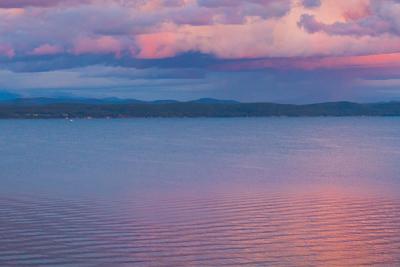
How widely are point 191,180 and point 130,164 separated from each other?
11368 mm

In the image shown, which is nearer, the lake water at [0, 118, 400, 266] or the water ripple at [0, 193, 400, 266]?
the water ripple at [0, 193, 400, 266]

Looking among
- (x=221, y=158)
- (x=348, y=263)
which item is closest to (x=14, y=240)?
(x=348, y=263)

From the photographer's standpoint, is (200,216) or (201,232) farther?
(200,216)

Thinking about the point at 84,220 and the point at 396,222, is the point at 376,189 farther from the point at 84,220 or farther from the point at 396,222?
the point at 84,220

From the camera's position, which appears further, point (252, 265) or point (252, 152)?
point (252, 152)

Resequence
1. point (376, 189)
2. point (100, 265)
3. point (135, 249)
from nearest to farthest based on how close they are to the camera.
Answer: point (100, 265) < point (135, 249) < point (376, 189)

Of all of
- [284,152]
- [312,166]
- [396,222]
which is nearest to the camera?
[396,222]

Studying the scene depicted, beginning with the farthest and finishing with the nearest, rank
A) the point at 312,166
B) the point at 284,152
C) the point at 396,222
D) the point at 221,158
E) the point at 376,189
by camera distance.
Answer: the point at 284,152 → the point at 221,158 → the point at 312,166 → the point at 376,189 → the point at 396,222

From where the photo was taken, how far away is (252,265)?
15.6 meters

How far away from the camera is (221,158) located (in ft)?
168

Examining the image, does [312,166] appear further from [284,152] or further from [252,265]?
[252,265]

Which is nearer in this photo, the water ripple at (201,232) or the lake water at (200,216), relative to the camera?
the water ripple at (201,232)

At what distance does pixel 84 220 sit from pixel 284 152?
37.0 m

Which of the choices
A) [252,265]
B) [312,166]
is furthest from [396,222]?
[312,166]
